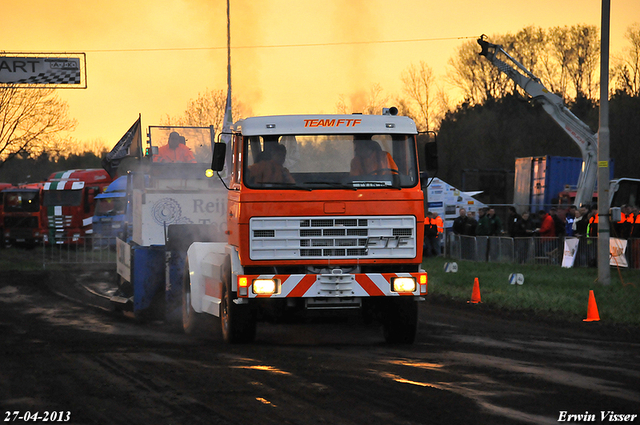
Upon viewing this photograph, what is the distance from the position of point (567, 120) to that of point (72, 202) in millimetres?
22418

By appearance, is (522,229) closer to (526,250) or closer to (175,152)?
(526,250)

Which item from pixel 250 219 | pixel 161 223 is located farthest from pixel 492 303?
pixel 250 219

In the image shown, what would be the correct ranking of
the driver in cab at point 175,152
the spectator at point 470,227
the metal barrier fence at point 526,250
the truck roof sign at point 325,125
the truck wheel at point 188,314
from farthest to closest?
1. the spectator at point 470,227
2. the metal barrier fence at point 526,250
3. the driver in cab at point 175,152
4. the truck wheel at point 188,314
5. the truck roof sign at point 325,125

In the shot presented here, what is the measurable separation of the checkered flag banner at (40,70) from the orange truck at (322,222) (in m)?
18.9

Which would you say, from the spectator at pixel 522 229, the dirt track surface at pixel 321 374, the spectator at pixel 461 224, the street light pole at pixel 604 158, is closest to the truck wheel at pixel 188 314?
the dirt track surface at pixel 321 374

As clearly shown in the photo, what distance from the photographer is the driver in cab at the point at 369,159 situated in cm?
1020

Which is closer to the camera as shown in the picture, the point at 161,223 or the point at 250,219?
the point at 250,219

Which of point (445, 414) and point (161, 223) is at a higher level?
point (161, 223)

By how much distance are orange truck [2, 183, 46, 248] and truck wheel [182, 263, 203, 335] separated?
29.5 meters

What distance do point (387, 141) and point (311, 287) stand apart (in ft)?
6.63

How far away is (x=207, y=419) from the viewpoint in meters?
6.41

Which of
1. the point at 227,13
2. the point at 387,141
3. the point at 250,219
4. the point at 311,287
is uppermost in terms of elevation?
the point at 227,13

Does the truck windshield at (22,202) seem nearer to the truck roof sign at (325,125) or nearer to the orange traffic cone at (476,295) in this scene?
the orange traffic cone at (476,295)

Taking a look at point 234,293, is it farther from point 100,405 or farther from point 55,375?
point 100,405
